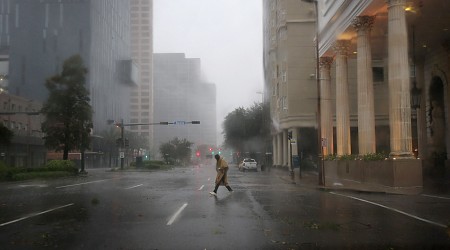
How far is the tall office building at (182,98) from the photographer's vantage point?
145625 millimetres

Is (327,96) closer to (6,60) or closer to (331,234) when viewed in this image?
(331,234)

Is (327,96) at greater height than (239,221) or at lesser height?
Answer: greater

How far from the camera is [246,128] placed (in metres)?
82.9

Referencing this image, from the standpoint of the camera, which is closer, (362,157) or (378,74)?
(362,157)

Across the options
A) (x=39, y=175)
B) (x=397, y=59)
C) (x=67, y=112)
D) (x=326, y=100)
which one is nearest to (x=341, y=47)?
(x=326, y=100)

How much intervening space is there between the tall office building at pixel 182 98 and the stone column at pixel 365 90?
111m

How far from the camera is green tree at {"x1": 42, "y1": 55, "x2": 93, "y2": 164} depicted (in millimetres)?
48281

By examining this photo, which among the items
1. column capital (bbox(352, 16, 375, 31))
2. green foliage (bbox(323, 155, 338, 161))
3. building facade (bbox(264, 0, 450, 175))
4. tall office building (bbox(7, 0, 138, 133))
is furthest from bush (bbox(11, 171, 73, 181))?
tall office building (bbox(7, 0, 138, 133))

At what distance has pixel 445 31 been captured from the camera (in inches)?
1233

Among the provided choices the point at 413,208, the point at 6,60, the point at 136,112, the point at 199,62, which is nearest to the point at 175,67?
the point at 199,62

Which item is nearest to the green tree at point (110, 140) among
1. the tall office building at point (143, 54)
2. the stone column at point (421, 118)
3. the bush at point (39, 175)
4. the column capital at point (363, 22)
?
the tall office building at point (143, 54)

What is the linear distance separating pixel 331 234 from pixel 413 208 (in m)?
6.13

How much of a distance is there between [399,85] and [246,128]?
195ft

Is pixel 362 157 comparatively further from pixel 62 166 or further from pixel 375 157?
pixel 62 166
